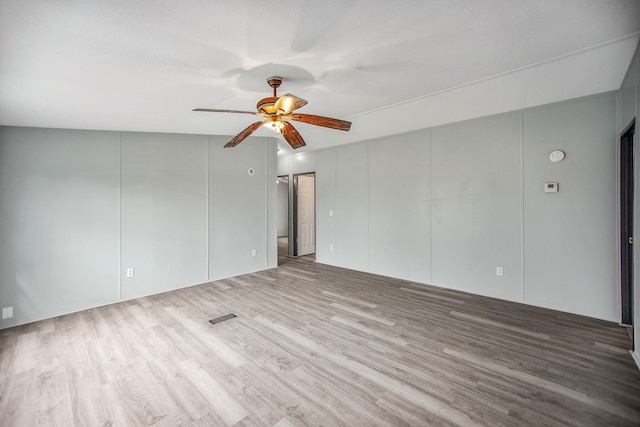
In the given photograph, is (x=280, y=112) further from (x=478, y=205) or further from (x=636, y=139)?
(x=478, y=205)

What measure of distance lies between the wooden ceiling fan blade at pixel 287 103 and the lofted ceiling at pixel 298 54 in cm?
35

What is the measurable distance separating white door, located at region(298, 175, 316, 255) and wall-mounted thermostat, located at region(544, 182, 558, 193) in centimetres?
442

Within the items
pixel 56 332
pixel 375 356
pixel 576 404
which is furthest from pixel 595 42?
pixel 56 332

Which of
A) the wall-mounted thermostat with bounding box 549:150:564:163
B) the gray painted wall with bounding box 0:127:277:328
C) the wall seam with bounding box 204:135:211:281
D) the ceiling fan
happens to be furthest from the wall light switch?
the wall-mounted thermostat with bounding box 549:150:564:163

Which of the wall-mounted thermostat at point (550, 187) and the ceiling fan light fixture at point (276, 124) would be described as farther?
the wall-mounted thermostat at point (550, 187)

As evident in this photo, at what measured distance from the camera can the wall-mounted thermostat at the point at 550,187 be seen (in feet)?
11.1

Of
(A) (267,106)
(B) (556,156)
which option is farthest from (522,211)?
(A) (267,106)

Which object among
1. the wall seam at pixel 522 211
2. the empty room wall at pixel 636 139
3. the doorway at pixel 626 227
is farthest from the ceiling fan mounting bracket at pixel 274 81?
the doorway at pixel 626 227

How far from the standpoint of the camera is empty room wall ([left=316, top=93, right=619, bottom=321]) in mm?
3191

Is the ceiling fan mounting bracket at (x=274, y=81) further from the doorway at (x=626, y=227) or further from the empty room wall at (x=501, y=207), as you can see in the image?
the doorway at (x=626, y=227)

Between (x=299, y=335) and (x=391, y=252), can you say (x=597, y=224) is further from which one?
(x=299, y=335)

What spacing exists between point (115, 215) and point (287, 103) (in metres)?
3.18

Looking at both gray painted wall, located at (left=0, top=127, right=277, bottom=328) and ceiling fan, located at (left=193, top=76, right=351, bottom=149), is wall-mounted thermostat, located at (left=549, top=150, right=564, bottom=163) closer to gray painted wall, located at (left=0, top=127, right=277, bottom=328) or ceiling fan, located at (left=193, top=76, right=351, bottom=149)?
ceiling fan, located at (left=193, top=76, right=351, bottom=149)

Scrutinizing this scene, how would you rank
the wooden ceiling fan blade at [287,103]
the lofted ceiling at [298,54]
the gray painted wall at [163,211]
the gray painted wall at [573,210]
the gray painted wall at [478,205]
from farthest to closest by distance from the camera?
1. the gray painted wall at [163,211]
2. the gray painted wall at [478,205]
3. the gray painted wall at [573,210]
4. the wooden ceiling fan blade at [287,103]
5. the lofted ceiling at [298,54]
